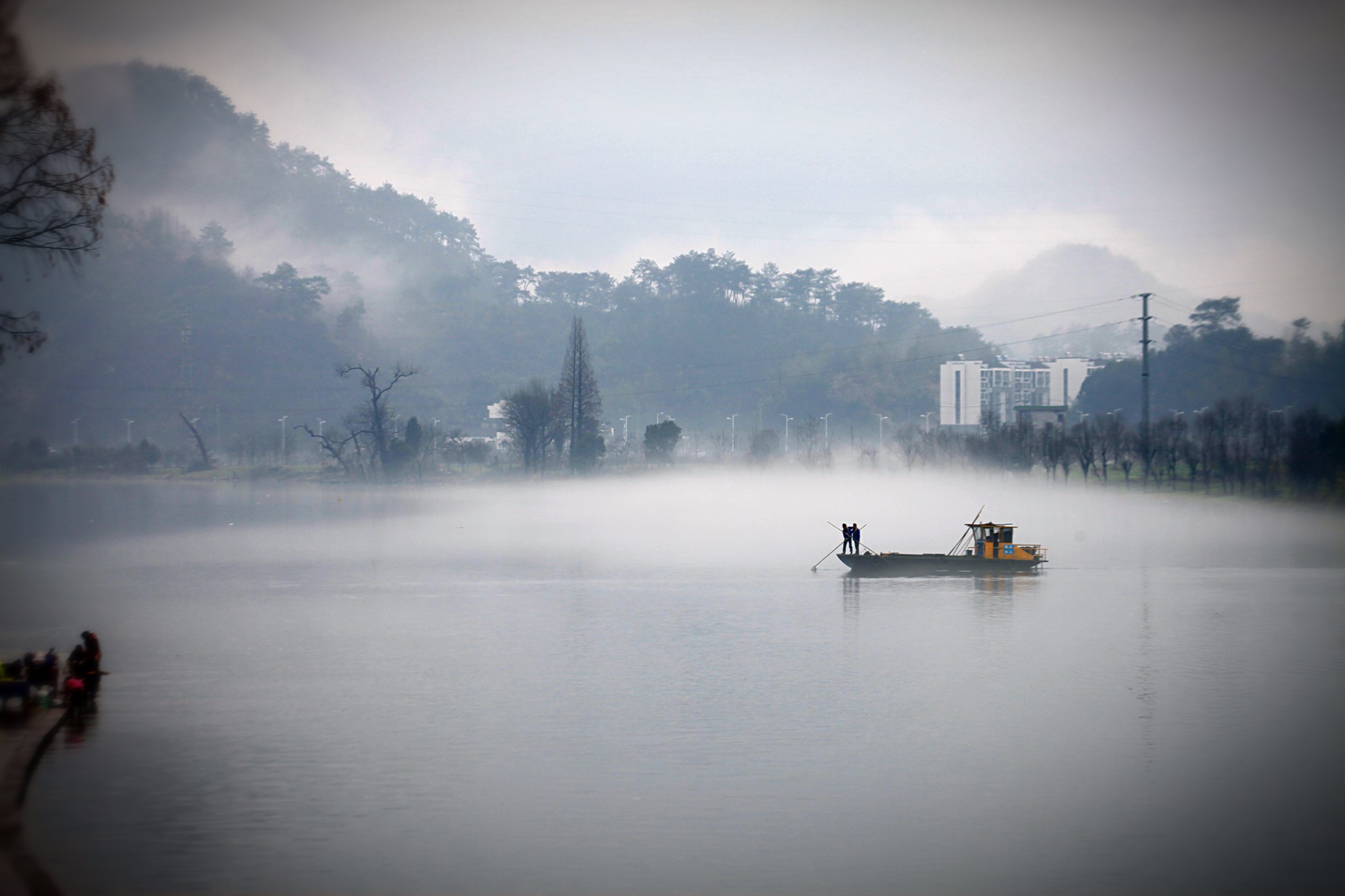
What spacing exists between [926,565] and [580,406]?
318 ft

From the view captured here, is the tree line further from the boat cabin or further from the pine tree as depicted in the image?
the pine tree

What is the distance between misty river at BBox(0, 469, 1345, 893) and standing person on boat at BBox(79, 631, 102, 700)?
80 centimetres

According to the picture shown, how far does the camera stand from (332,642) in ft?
117

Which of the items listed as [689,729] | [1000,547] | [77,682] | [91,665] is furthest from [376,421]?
[689,729]

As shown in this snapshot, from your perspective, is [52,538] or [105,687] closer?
[105,687]

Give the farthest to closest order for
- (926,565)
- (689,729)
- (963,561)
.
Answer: (963,561) < (926,565) < (689,729)

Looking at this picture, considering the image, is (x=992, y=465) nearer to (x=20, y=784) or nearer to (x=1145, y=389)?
(x=1145, y=389)

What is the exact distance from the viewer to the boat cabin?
57312 millimetres

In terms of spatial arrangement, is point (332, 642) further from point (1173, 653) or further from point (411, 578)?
point (1173, 653)

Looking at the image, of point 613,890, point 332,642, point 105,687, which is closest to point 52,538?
point 332,642

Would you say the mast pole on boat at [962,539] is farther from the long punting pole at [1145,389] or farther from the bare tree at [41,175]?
the bare tree at [41,175]

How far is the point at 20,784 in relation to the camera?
18.0 m

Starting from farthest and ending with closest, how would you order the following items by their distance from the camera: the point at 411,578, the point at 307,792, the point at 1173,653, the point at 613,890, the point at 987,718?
the point at 411,578 < the point at 1173,653 < the point at 987,718 < the point at 307,792 < the point at 613,890

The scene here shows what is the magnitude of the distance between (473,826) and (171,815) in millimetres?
4797
